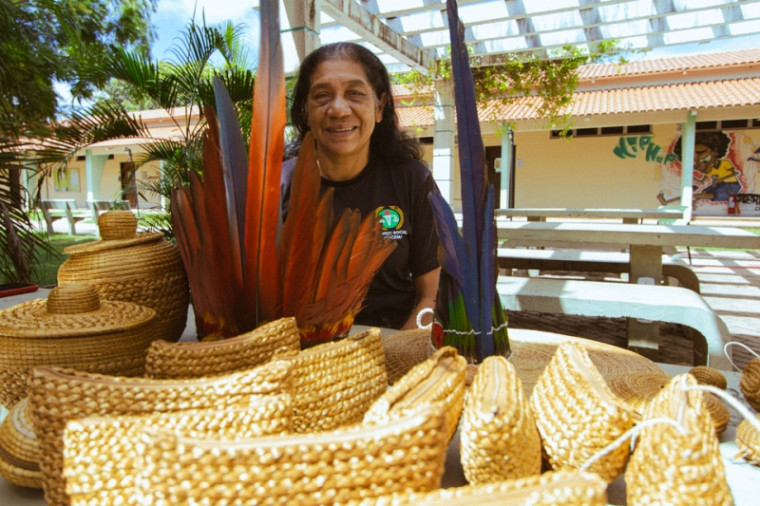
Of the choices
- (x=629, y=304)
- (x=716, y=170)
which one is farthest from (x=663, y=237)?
(x=716, y=170)

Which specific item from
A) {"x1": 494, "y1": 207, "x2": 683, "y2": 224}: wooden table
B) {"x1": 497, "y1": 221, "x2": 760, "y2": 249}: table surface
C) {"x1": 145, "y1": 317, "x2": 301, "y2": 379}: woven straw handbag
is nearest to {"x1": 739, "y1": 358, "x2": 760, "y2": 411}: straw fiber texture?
{"x1": 145, "y1": 317, "x2": 301, "y2": 379}: woven straw handbag

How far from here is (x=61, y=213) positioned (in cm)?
1065

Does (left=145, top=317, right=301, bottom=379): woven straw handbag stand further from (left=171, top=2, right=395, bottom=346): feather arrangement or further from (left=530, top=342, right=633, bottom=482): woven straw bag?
(left=530, top=342, right=633, bottom=482): woven straw bag

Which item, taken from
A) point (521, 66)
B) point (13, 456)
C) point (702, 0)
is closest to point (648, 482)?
point (13, 456)

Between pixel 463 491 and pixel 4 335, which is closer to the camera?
pixel 463 491

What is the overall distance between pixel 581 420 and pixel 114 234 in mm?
692

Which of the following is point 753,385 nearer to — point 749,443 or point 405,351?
point 749,443

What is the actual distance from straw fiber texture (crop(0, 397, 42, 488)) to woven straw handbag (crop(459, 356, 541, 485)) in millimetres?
409

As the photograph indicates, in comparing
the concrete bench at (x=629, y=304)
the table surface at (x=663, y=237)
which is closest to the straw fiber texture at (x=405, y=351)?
the concrete bench at (x=629, y=304)

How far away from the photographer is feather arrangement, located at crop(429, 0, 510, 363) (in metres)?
0.61

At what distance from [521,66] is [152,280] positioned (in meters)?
5.48

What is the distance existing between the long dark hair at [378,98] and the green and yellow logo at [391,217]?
0.59 ft

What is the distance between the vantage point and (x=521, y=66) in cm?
552

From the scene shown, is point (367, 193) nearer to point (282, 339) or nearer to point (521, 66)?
point (282, 339)
